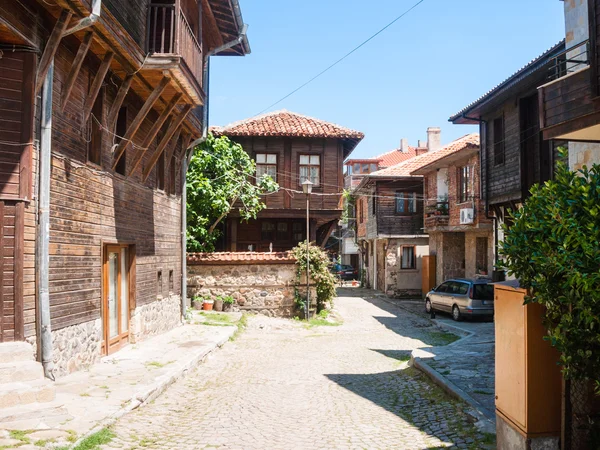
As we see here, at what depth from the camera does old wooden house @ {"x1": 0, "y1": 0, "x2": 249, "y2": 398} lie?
7723 mm

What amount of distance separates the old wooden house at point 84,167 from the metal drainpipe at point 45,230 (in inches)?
0.5

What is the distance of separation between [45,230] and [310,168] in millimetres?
17716

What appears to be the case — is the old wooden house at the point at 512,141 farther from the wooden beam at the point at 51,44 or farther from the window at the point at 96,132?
the wooden beam at the point at 51,44

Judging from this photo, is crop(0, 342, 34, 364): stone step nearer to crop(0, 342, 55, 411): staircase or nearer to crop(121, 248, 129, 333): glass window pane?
crop(0, 342, 55, 411): staircase

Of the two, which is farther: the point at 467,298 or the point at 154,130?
the point at 467,298

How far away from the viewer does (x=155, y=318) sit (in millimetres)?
14375

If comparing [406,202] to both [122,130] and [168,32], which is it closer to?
[122,130]

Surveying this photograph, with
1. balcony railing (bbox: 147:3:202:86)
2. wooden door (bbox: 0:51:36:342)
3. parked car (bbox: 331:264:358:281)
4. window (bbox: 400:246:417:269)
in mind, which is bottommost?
parked car (bbox: 331:264:358:281)

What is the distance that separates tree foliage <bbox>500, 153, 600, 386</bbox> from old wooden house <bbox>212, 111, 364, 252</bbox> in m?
19.1

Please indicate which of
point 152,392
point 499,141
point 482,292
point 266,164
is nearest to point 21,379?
point 152,392

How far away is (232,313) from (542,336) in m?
15.1

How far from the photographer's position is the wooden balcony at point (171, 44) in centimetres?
1078

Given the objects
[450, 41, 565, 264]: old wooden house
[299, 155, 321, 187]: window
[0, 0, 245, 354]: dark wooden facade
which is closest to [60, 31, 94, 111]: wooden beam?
[0, 0, 245, 354]: dark wooden facade

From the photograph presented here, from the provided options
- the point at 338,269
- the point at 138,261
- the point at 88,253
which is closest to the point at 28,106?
the point at 88,253
